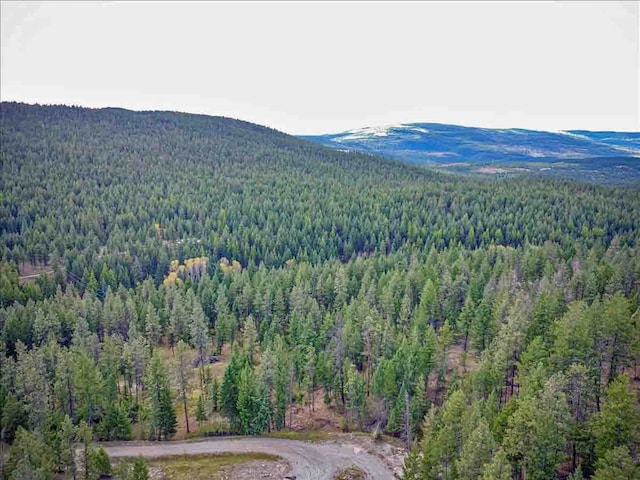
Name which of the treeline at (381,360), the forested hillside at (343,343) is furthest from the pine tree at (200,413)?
the forested hillside at (343,343)

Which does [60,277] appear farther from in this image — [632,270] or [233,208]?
[632,270]

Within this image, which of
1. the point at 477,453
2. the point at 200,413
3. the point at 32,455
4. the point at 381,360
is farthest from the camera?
the point at 381,360

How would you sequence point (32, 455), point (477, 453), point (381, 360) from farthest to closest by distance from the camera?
1. point (381, 360)
2. point (32, 455)
3. point (477, 453)

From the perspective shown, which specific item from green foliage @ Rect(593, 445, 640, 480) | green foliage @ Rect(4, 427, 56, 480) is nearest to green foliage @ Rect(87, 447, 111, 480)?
green foliage @ Rect(4, 427, 56, 480)

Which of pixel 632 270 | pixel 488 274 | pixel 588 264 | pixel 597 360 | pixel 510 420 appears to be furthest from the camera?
pixel 488 274

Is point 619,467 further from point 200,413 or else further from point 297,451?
point 200,413

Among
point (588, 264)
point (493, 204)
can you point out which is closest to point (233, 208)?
point (493, 204)

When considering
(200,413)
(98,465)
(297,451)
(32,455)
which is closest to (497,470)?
(297,451)
